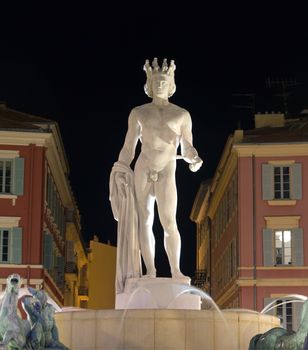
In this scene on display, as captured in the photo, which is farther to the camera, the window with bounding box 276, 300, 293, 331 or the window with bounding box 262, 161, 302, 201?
the window with bounding box 262, 161, 302, 201

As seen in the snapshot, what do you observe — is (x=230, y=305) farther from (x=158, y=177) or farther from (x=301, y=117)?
(x=158, y=177)

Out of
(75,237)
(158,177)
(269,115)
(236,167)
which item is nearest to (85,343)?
(158,177)

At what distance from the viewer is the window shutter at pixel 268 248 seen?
44.2 meters

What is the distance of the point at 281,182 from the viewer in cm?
4522

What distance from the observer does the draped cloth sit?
1753cm

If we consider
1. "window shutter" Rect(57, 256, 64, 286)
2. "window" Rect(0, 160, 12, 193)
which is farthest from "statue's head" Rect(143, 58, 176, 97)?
"window shutter" Rect(57, 256, 64, 286)

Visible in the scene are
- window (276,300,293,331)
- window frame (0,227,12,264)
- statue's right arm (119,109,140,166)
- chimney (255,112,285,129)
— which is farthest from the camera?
chimney (255,112,285,129)

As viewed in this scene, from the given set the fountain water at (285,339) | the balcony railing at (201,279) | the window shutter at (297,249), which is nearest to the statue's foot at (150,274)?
the fountain water at (285,339)

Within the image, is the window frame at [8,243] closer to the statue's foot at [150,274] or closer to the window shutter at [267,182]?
the window shutter at [267,182]

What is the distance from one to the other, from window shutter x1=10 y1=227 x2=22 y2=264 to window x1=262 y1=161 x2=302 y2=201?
10.8 meters

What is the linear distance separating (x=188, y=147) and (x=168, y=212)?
1.21 m

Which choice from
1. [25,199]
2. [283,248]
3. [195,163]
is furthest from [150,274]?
[283,248]

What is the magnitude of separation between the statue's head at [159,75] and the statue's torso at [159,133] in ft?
1.63

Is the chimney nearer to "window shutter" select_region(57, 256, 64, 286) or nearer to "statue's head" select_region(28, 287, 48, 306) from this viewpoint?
"window shutter" select_region(57, 256, 64, 286)
